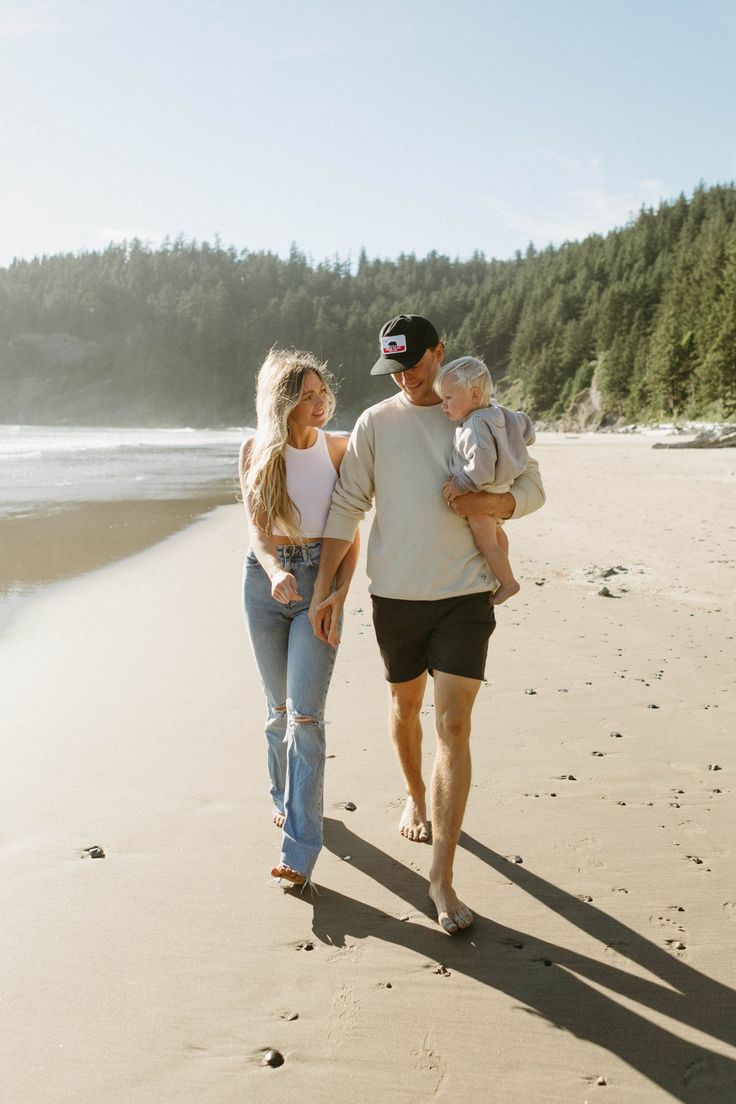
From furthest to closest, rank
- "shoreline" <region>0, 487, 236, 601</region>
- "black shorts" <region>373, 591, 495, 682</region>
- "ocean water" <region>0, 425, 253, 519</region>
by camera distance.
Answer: "ocean water" <region>0, 425, 253, 519</region>
"shoreline" <region>0, 487, 236, 601</region>
"black shorts" <region>373, 591, 495, 682</region>

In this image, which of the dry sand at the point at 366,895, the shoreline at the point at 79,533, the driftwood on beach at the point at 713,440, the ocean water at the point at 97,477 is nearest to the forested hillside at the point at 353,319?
the driftwood on beach at the point at 713,440

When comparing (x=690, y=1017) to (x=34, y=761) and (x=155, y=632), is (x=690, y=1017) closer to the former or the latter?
(x=34, y=761)

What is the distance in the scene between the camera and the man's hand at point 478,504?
9.98 feet

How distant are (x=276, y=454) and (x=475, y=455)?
0.78 m

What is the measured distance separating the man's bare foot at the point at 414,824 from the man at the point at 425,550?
0.40m

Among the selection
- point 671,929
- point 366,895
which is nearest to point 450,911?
point 366,895

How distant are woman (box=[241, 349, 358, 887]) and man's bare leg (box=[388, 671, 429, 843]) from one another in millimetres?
382

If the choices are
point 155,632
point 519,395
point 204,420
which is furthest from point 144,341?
point 155,632

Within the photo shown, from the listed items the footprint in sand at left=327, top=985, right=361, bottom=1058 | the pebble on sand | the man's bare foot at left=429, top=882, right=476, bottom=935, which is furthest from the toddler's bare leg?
the pebble on sand

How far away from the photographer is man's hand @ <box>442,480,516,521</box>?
3041mm

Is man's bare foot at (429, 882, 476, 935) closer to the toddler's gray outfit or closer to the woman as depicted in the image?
the woman

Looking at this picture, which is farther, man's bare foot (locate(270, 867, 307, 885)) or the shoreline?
the shoreline

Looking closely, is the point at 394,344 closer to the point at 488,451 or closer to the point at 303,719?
the point at 488,451

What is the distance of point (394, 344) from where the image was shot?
315 centimetres
